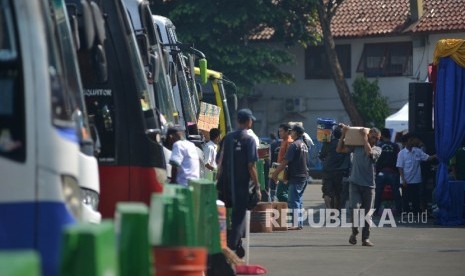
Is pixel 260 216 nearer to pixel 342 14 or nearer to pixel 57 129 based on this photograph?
pixel 57 129

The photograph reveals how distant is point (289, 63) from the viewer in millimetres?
53719

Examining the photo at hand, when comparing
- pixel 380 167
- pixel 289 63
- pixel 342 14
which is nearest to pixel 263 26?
pixel 289 63

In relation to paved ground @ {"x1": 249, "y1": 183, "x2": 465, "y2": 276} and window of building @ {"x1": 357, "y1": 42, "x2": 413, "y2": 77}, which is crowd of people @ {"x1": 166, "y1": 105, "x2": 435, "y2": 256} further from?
window of building @ {"x1": 357, "y1": 42, "x2": 413, "y2": 77}

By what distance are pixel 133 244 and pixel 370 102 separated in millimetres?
47740

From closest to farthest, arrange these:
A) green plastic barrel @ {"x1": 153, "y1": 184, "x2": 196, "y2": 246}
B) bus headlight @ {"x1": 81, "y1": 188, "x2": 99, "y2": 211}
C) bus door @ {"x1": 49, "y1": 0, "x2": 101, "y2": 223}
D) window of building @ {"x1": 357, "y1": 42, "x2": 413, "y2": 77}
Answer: green plastic barrel @ {"x1": 153, "y1": 184, "x2": 196, "y2": 246} < bus door @ {"x1": 49, "y1": 0, "x2": 101, "y2": 223} < bus headlight @ {"x1": 81, "y1": 188, "x2": 99, "y2": 211} < window of building @ {"x1": 357, "y1": 42, "x2": 413, "y2": 77}

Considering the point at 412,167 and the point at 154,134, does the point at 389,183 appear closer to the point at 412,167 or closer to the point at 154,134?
the point at 412,167

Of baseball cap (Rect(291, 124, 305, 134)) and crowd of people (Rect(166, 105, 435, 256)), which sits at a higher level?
baseball cap (Rect(291, 124, 305, 134))

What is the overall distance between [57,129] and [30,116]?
9.0 inches

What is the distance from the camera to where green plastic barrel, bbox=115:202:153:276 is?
7.63 m

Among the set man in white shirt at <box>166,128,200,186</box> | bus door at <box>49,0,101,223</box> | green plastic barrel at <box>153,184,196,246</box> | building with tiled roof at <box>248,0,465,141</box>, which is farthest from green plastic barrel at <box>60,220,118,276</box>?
building with tiled roof at <box>248,0,465,141</box>

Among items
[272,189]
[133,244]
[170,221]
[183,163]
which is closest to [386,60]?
[272,189]

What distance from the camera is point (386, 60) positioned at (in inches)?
2226

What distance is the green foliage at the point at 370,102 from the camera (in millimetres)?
54688

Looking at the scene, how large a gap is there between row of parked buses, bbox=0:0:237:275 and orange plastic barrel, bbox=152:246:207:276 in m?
0.76
